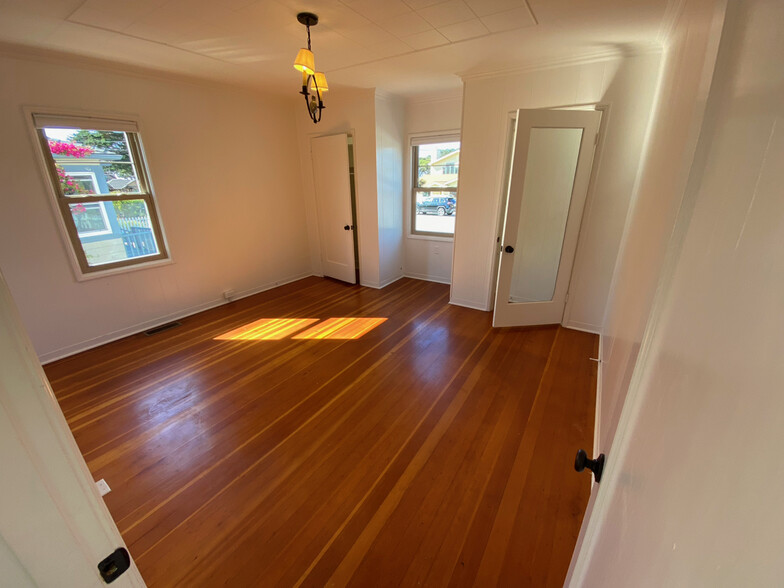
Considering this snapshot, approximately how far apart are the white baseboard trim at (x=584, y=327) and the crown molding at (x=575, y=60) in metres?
2.38

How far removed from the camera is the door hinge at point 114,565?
58 centimetres

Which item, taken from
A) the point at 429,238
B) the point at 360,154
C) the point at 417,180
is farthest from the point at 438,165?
the point at 360,154

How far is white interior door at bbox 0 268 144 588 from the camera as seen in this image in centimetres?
45

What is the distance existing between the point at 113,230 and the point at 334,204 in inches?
100

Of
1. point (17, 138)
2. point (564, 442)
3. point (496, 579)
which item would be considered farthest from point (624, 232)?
point (17, 138)

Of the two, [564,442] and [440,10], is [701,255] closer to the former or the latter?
[564,442]

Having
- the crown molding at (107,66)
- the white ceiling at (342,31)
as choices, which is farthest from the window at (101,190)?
the white ceiling at (342,31)

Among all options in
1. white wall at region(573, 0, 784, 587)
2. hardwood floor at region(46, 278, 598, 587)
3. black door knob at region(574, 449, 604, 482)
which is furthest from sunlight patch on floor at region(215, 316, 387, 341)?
white wall at region(573, 0, 784, 587)

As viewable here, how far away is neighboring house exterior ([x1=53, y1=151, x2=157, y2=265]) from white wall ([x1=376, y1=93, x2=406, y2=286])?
273cm

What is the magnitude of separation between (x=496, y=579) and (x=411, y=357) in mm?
1707

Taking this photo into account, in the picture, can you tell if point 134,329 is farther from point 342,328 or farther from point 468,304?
point 468,304

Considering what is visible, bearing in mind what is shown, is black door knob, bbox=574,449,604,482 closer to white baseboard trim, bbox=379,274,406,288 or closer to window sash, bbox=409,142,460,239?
window sash, bbox=409,142,460,239

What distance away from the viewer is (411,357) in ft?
9.50

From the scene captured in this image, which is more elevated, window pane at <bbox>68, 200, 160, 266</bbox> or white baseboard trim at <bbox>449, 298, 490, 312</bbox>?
window pane at <bbox>68, 200, 160, 266</bbox>
